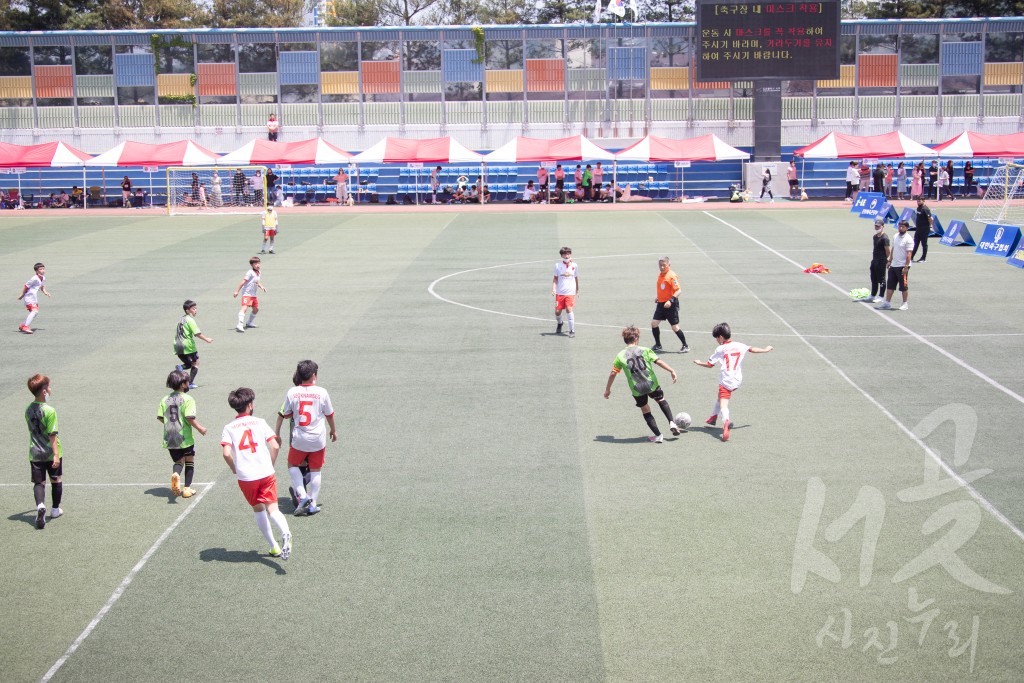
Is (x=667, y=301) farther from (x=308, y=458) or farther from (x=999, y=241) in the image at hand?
(x=999, y=241)

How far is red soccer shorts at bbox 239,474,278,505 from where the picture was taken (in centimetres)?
1139

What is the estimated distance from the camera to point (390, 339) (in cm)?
2322

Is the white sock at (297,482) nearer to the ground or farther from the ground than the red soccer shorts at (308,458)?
nearer to the ground

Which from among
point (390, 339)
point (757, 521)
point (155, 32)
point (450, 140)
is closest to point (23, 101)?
point (155, 32)

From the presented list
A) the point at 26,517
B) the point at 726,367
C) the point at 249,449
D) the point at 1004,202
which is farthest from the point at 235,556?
the point at 1004,202

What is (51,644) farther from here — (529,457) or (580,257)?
(580,257)

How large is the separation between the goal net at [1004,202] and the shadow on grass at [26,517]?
3823 cm

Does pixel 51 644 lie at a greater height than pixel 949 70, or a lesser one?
lesser

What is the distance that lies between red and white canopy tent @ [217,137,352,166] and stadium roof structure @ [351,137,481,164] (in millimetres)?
1310

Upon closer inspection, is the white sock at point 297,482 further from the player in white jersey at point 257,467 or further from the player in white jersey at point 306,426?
the player in white jersey at point 257,467

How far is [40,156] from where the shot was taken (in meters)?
58.2

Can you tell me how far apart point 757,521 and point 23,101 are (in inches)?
2595

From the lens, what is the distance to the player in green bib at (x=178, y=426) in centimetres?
1332

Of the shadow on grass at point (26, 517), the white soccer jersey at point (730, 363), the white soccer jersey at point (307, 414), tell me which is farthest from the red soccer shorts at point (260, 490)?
the white soccer jersey at point (730, 363)
